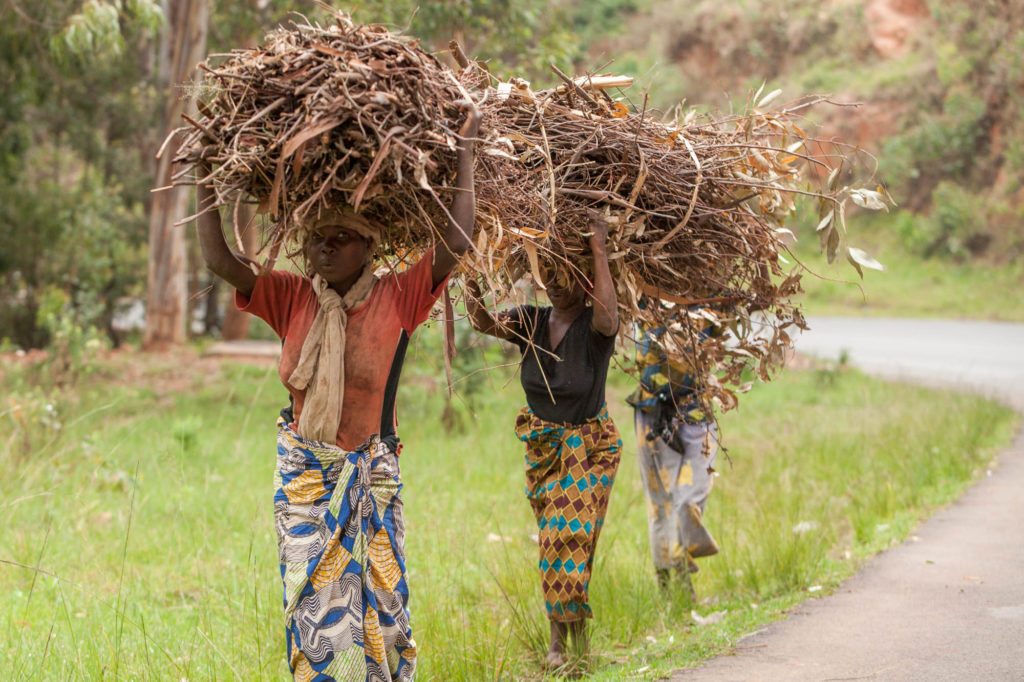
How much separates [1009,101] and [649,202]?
2284cm

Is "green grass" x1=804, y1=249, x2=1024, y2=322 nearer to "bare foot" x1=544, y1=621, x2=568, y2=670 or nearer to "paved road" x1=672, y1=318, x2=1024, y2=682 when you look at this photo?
"paved road" x1=672, y1=318, x2=1024, y2=682

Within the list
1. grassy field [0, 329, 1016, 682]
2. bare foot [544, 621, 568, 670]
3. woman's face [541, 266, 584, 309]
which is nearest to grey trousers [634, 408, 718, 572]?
grassy field [0, 329, 1016, 682]

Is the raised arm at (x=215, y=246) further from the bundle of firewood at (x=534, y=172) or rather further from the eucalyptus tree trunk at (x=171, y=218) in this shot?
the eucalyptus tree trunk at (x=171, y=218)

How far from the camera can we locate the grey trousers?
5.29m

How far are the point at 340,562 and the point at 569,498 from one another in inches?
49.9

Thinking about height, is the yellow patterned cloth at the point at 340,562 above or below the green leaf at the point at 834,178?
below

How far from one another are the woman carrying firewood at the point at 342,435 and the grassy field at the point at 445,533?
524mm

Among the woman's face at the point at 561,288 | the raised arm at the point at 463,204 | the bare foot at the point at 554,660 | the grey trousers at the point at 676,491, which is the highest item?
the raised arm at the point at 463,204

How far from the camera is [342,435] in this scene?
330 centimetres

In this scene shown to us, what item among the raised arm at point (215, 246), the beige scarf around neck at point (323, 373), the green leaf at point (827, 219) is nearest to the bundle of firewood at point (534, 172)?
the green leaf at point (827, 219)

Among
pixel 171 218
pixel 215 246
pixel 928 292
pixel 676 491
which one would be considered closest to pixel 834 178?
pixel 676 491

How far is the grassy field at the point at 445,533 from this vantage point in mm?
4320

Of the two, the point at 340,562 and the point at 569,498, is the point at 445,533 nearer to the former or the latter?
the point at 569,498

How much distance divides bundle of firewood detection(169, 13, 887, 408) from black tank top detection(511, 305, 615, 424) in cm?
20
